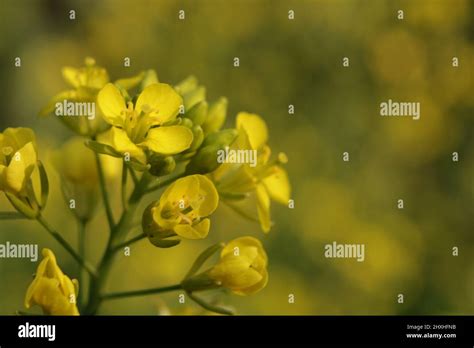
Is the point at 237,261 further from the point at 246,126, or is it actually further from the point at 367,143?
the point at 367,143

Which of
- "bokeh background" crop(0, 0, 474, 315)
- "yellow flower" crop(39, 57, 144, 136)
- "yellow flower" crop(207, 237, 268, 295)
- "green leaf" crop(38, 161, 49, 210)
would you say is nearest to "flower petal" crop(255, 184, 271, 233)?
"yellow flower" crop(207, 237, 268, 295)

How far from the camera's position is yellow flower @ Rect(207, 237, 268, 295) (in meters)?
2.48

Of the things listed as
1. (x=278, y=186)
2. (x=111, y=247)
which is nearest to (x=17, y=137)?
(x=111, y=247)

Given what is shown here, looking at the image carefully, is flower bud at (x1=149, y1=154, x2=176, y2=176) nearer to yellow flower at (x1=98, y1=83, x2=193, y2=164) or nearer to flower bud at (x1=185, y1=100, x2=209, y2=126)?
yellow flower at (x1=98, y1=83, x2=193, y2=164)

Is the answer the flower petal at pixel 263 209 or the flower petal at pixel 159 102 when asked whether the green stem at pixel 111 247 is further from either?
the flower petal at pixel 263 209

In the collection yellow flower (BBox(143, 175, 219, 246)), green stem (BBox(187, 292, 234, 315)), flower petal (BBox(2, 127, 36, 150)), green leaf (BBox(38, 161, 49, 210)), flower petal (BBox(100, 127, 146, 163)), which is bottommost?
green stem (BBox(187, 292, 234, 315))

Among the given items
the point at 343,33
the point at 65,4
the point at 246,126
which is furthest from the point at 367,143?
the point at 246,126

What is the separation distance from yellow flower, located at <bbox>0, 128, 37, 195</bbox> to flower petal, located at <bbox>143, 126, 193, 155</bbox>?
1.20 ft

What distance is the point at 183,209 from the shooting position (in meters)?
2.39

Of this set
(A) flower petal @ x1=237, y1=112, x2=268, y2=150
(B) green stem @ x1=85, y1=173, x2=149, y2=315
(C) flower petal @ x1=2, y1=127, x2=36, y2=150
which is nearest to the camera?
(C) flower petal @ x1=2, y1=127, x2=36, y2=150

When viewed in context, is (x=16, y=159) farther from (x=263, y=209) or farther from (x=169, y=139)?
(x=263, y=209)

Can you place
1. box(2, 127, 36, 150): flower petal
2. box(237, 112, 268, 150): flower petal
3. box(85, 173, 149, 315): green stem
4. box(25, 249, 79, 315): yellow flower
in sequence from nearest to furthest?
1. box(25, 249, 79, 315): yellow flower
2. box(2, 127, 36, 150): flower petal
3. box(85, 173, 149, 315): green stem
4. box(237, 112, 268, 150): flower petal

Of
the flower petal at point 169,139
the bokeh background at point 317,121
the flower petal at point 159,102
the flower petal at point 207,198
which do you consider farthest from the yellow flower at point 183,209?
the bokeh background at point 317,121

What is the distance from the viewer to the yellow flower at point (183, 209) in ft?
7.74
